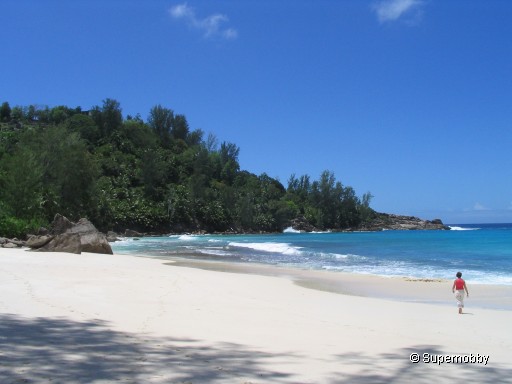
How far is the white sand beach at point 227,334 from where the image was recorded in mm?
5629

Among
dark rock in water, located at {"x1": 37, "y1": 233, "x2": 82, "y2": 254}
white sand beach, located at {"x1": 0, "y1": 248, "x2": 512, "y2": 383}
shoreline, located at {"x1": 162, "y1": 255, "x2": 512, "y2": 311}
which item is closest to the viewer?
white sand beach, located at {"x1": 0, "y1": 248, "x2": 512, "y2": 383}

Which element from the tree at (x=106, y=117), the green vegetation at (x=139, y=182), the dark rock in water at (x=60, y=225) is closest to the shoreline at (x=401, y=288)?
the dark rock in water at (x=60, y=225)

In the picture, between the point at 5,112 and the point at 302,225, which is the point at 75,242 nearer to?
the point at 302,225

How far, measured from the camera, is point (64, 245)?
2516 cm

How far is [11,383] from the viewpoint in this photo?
466 cm

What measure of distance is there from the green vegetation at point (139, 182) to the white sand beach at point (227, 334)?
27.6 metres

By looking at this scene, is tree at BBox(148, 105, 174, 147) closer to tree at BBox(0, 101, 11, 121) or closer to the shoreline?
tree at BBox(0, 101, 11, 121)

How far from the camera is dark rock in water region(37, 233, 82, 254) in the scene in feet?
81.8

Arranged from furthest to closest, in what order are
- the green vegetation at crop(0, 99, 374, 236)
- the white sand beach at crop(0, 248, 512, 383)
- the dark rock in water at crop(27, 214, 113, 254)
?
the green vegetation at crop(0, 99, 374, 236), the dark rock in water at crop(27, 214, 113, 254), the white sand beach at crop(0, 248, 512, 383)

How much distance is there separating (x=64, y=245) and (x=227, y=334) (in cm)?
1970

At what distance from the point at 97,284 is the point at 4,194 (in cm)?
3432

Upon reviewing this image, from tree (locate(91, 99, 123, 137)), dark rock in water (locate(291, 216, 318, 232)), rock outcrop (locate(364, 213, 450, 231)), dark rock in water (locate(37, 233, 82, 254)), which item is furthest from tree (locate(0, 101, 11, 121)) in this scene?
dark rock in water (locate(37, 233, 82, 254))

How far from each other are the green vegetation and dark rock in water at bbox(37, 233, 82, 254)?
11928mm

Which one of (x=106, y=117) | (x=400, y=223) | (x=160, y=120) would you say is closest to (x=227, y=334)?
(x=106, y=117)
